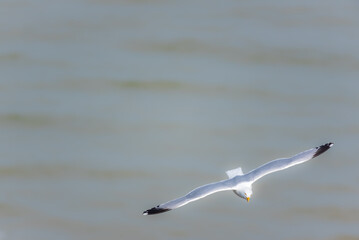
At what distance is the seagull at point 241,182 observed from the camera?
11922 millimetres

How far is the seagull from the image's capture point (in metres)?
11.9

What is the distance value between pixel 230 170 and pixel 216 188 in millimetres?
742

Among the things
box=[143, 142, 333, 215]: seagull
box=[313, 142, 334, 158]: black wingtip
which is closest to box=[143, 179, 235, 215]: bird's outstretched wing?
box=[143, 142, 333, 215]: seagull

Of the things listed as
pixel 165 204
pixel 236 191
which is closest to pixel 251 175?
pixel 236 191

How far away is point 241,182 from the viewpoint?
1248cm

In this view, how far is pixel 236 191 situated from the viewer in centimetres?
1258

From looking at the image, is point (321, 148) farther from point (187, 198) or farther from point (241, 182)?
point (187, 198)

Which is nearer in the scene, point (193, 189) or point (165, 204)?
point (165, 204)

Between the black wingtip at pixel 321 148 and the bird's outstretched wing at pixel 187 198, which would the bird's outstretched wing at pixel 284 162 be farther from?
the bird's outstretched wing at pixel 187 198

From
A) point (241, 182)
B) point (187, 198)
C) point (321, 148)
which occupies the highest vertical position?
point (321, 148)

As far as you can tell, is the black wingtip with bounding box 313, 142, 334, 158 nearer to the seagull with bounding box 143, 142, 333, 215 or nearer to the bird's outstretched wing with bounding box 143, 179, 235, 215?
the seagull with bounding box 143, 142, 333, 215

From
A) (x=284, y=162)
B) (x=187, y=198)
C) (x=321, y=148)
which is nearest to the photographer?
(x=187, y=198)

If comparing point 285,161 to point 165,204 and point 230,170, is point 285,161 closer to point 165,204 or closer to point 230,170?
point 230,170

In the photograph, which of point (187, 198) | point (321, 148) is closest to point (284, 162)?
point (321, 148)
